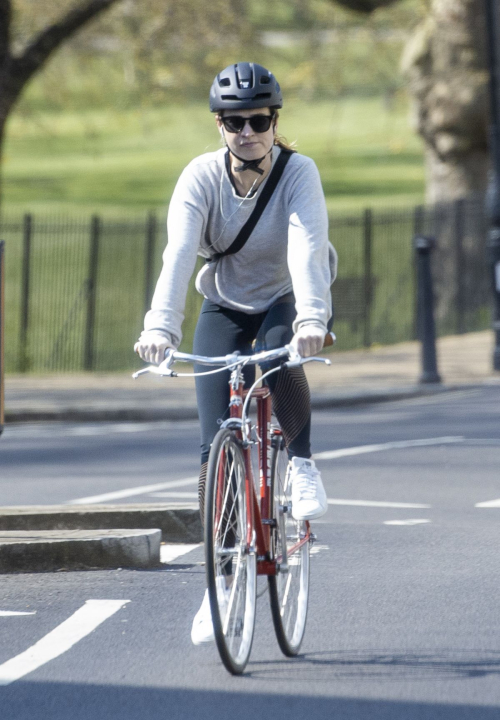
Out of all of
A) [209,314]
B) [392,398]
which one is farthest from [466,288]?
[209,314]

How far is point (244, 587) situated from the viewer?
442cm

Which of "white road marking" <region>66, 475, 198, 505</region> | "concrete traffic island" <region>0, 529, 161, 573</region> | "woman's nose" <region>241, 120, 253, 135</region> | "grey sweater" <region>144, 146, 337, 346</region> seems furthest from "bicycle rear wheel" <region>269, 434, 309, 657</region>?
"white road marking" <region>66, 475, 198, 505</region>

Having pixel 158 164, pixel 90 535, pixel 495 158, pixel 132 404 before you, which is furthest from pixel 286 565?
pixel 158 164

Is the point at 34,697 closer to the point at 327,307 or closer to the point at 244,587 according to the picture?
the point at 244,587

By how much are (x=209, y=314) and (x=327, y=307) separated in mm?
530

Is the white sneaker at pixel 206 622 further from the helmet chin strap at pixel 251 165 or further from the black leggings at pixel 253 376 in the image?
the helmet chin strap at pixel 251 165

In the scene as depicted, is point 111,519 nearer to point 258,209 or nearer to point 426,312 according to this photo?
point 258,209

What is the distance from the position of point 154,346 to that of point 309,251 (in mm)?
593

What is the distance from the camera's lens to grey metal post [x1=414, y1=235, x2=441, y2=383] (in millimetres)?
15258

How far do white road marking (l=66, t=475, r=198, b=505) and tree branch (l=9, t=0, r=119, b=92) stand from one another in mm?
8730

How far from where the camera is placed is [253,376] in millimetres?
4762

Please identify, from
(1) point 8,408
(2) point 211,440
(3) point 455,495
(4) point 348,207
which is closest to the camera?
(2) point 211,440

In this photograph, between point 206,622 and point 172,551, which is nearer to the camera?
point 206,622

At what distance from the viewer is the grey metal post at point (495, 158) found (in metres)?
15.4
